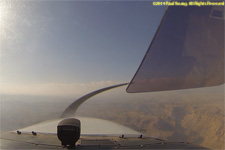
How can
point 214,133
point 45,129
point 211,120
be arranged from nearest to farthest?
point 45,129
point 214,133
point 211,120

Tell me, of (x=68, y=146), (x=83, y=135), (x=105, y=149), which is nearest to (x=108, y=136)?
(x=83, y=135)

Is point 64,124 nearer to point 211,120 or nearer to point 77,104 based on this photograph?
point 77,104

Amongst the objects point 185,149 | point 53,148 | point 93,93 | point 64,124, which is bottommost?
point 185,149

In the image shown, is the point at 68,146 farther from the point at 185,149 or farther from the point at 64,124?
the point at 185,149

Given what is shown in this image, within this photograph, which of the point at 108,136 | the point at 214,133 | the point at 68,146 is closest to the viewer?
the point at 68,146

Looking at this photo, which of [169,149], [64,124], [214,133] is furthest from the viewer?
[214,133]

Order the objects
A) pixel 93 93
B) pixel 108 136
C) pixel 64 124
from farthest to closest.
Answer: pixel 93 93, pixel 108 136, pixel 64 124

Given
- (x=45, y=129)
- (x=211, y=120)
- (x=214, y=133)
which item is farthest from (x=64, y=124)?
(x=211, y=120)

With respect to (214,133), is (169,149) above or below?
above

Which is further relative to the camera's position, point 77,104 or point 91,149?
point 77,104
